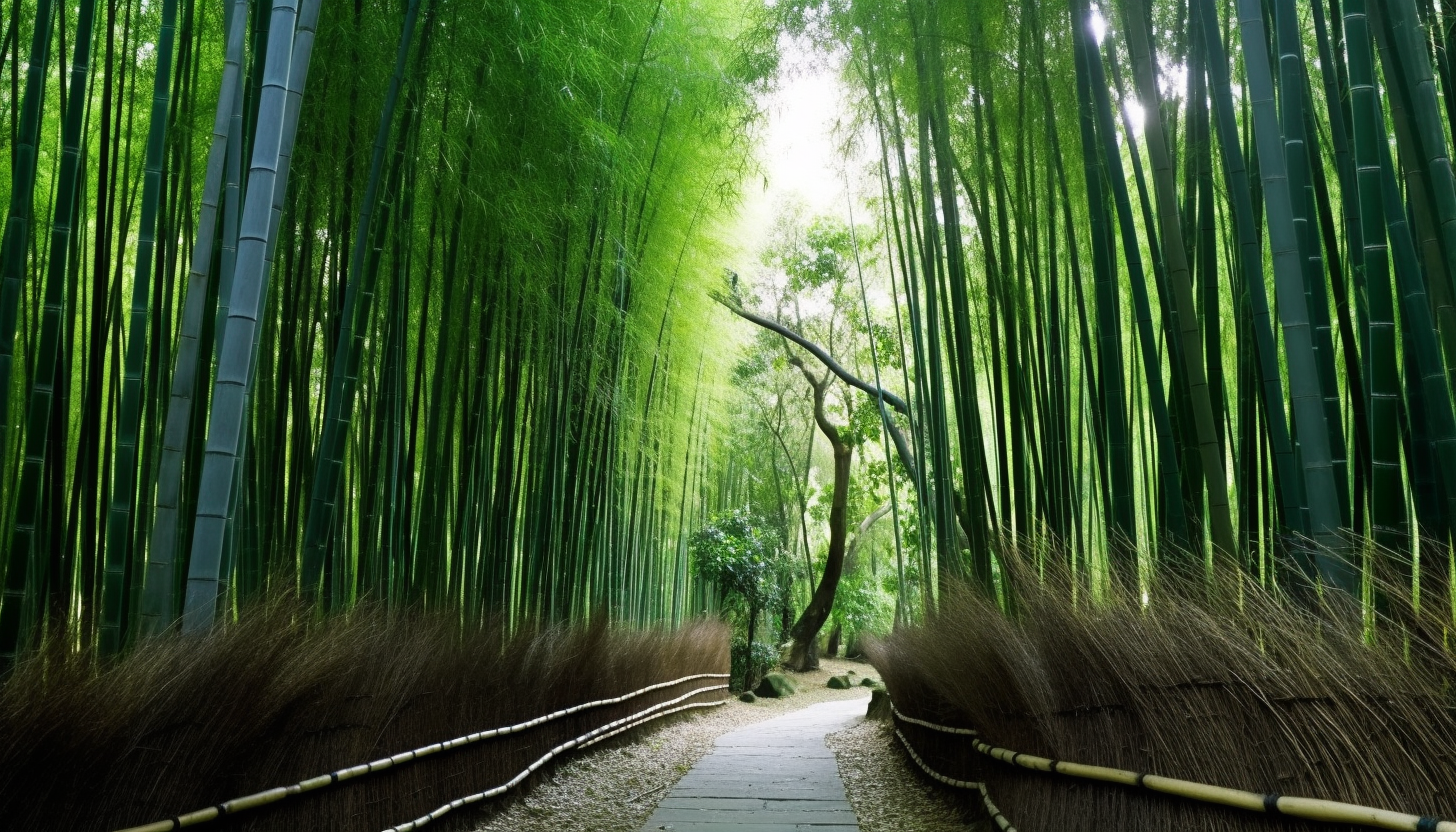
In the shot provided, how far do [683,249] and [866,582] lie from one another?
395 inches

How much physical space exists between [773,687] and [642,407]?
5001mm

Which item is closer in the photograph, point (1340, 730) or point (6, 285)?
point (1340, 730)

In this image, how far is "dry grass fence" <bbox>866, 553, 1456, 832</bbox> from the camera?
1.14 m

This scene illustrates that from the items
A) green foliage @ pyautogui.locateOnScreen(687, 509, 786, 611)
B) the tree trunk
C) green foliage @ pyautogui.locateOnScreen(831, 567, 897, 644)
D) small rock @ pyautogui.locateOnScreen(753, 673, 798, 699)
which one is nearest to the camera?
green foliage @ pyautogui.locateOnScreen(687, 509, 786, 611)

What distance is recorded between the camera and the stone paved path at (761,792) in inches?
125

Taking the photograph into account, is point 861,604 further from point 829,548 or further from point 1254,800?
point 1254,800

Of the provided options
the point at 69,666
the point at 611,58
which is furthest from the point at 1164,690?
the point at 611,58

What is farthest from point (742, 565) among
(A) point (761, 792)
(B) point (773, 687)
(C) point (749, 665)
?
(A) point (761, 792)

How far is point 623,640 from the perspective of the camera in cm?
527

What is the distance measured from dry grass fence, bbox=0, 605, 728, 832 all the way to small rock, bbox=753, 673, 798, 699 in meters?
6.81

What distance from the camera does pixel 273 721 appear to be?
189cm

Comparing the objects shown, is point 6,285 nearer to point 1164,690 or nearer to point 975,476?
point 1164,690

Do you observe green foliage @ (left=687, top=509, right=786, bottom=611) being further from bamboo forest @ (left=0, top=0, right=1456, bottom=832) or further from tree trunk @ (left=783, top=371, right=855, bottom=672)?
bamboo forest @ (left=0, top=0, right=1456, bottom=832)

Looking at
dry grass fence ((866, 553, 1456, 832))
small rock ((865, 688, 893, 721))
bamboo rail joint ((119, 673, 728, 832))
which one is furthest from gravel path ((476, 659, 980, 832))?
dry grass fence ((866, 553, 1456, 832))
